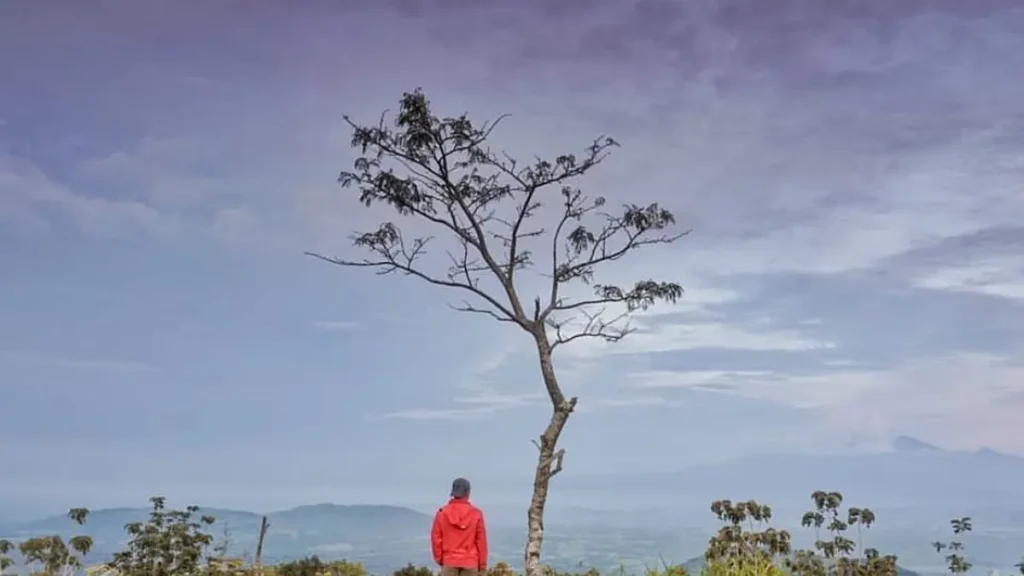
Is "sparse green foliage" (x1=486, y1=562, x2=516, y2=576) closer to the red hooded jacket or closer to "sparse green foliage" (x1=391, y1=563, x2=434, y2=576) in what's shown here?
"sparse green foliage" (x1=391, y1=563, x2=434, y2=576)

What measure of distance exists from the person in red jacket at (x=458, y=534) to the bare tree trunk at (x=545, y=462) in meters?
2.91

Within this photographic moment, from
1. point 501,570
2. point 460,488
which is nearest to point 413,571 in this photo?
point 501,570

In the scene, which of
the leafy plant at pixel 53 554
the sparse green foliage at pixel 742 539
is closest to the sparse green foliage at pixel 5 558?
the leafy plant at pixel 53 554

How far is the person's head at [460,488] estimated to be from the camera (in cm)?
1346

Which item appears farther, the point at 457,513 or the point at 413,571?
→ the point at 413,571

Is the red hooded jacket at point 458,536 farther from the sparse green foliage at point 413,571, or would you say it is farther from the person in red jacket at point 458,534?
the sparse green foliage at point 413,571

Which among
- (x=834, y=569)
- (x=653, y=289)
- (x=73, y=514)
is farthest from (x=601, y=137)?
(x=73, y=514)

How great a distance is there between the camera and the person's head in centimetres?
1346

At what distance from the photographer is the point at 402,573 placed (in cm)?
1908

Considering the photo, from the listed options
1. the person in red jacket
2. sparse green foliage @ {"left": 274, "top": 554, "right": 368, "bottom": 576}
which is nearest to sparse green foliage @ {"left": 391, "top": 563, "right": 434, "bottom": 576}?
sparse green foliage @ {"left": 274, "top": 554, "right": 368, "bottom": 576}

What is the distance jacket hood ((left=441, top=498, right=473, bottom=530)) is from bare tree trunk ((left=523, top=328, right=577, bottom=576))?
10.4ft

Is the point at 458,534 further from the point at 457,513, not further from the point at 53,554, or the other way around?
the point at 53,554

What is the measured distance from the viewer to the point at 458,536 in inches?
531

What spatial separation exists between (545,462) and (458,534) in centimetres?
349
